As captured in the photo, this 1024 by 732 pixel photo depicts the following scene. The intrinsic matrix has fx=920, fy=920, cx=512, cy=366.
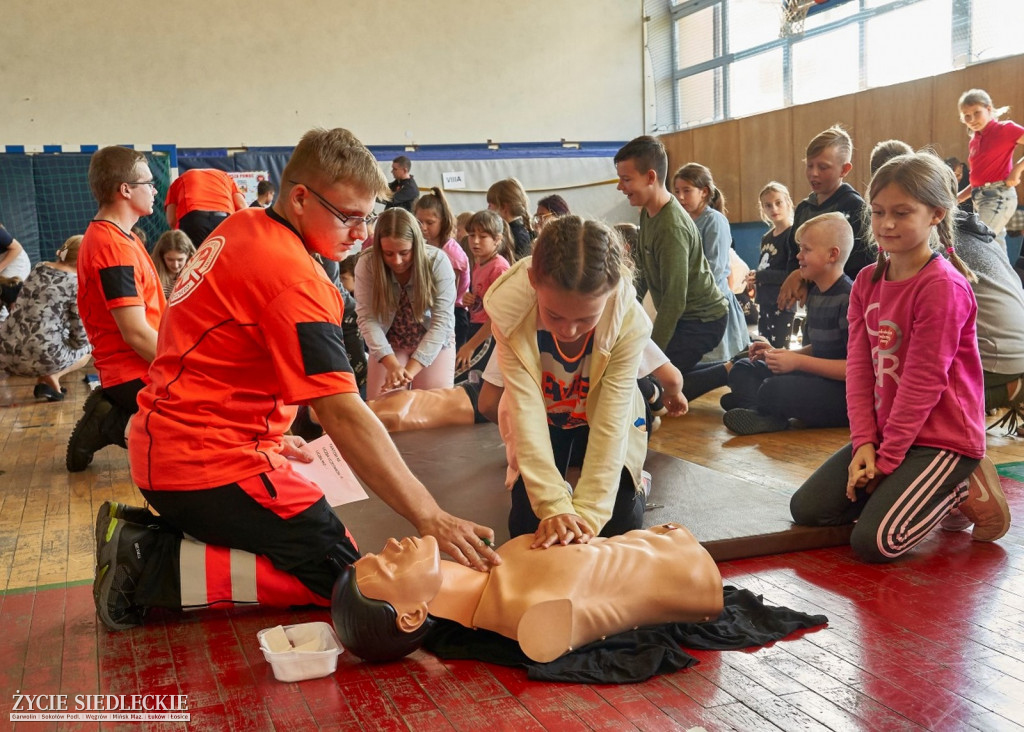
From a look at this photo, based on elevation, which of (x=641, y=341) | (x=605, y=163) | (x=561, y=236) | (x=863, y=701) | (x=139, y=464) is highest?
(x=605, y=163)

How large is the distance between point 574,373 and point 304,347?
0.85 meters

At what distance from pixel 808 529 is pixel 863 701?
0.94 metres

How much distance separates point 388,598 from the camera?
1868 millimetres

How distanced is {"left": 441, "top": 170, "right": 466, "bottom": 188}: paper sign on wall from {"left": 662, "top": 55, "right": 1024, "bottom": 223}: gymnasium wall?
9.17 ft

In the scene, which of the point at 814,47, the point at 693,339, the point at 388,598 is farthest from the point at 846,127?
the point at 388,598

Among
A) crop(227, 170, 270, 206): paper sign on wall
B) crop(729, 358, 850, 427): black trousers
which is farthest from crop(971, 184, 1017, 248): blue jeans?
crop(227, 170, 270, 206): paper sign on wall

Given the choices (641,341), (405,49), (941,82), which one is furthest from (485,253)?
(405,49)

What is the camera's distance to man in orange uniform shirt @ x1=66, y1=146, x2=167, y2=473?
3625 millimetres

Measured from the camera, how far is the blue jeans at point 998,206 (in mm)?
6789

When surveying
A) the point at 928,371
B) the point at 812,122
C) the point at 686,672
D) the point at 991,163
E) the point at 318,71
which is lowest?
the point at 686,672

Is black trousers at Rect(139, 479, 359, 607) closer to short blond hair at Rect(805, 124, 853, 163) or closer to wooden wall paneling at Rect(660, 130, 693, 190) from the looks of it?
short blond hair at Rect(805, 124, 853, 163)

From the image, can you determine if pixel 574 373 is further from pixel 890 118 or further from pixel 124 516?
pixel 890 118

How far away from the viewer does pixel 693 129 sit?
11398 mm

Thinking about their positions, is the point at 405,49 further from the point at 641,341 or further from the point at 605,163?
the point at 641,341
